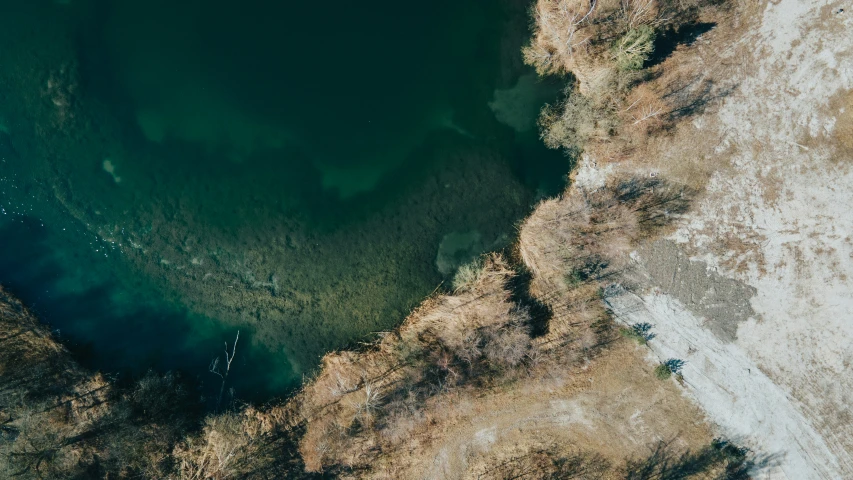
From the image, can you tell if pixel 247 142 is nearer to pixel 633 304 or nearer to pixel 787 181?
pixel 633 304

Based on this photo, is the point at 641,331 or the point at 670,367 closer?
the point at 670,367

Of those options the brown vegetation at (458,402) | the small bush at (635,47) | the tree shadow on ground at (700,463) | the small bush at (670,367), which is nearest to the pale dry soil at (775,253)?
the small bush at (670,367)

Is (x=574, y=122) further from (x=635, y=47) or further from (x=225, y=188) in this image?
(x=225, y=188)

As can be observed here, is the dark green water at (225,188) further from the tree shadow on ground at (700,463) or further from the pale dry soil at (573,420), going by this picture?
the tree shadow on ground at (700,463)

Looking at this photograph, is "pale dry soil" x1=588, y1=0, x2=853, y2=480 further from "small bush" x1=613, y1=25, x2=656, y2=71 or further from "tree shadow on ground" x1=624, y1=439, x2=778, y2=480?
"small bush" x1=613, y1=25, x2=656, y2=71

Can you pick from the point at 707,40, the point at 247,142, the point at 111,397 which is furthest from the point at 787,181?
the point at 111,397

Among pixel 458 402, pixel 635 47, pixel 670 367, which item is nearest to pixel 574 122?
pixel 635 47
